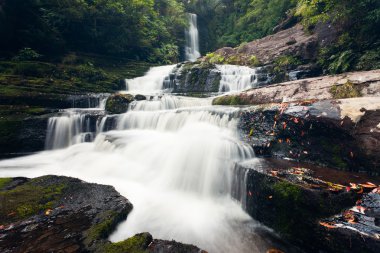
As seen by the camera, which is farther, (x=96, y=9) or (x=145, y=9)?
(x=145, y=9)

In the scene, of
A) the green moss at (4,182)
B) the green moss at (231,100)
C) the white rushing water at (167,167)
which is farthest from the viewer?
the green moss at (231,100)

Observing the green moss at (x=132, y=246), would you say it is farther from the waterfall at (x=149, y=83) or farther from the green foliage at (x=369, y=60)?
the waterfall at (x=149, y=83)

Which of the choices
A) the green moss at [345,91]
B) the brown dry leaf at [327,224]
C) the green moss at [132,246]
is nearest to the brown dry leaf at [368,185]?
the brown dry leaf at [327,224]

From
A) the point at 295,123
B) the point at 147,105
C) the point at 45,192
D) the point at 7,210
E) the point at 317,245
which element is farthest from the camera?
the point at 147,105

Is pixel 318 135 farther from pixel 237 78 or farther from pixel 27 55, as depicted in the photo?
pixel 27 55

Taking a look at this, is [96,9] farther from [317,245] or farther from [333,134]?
[317,245]

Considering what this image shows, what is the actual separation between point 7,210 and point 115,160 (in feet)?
9.73

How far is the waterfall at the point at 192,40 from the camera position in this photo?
2552 centimetres

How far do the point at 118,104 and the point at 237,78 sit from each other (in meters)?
7.08

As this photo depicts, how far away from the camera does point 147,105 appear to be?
10148 mm

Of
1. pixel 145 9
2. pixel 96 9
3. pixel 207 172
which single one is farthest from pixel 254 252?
pixel 145 9

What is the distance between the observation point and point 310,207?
3154mm

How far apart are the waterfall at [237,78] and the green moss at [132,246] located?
1107cm

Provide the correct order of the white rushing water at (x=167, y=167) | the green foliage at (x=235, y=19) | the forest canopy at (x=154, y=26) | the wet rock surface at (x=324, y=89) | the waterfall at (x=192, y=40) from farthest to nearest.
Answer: the waterfall at (x=192, y=40) → the green foliage at (x=235, y=19) → the forest canopy at (x=154, y=26) → the wet rock surface at (x=324, y=89) → the white rushing water at (x=167, y=167)
